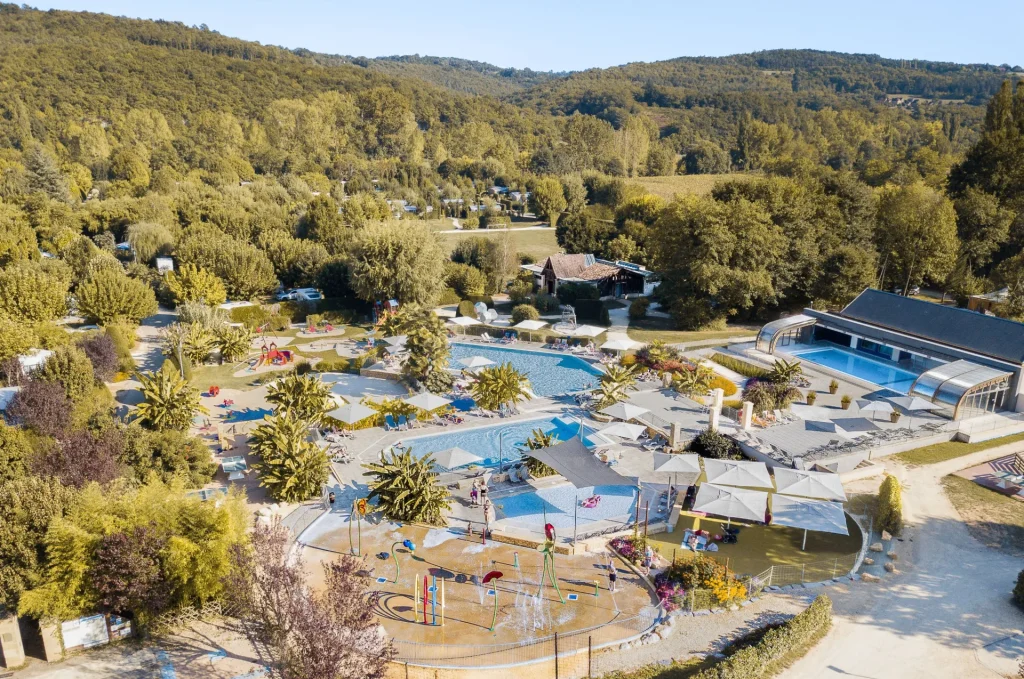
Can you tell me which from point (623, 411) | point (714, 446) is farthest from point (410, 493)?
point (714, 446)

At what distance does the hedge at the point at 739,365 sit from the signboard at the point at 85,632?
27578mm

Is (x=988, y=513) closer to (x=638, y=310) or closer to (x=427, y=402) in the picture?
(x=427, y=402)

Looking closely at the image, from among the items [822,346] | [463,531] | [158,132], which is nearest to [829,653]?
[463,531]

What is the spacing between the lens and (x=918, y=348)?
32.9m

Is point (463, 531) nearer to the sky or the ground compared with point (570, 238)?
nearer to the ground

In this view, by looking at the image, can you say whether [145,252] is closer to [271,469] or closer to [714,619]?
[271,469]

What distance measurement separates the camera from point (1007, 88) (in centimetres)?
5309

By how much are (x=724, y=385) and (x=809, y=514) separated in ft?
41.5

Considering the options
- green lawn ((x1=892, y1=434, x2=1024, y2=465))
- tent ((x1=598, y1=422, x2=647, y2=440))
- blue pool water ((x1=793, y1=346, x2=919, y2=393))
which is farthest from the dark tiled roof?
tent ((x1=598, y1=422, x2=647, y2=440))

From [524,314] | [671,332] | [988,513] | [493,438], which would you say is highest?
[524,314]

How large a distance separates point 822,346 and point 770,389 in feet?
37.0

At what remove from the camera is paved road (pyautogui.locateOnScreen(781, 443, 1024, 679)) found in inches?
543

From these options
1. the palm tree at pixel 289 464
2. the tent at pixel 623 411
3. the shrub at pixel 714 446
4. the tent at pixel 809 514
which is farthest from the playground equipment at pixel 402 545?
the shrub at pixel 714 446

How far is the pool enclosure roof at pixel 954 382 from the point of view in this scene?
26.9 m
